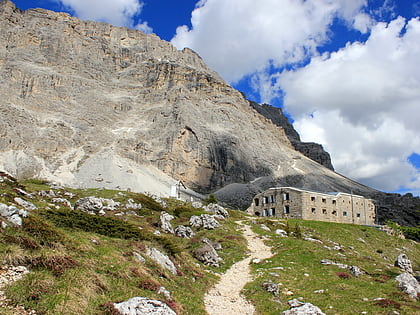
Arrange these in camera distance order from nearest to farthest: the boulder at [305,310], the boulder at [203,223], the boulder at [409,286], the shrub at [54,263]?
1. the shrub at [54,263]
2. the boulder at [305,310]
3. the boulder at [409,286]
4. the boulder at [203,223]

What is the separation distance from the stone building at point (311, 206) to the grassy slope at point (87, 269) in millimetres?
50547

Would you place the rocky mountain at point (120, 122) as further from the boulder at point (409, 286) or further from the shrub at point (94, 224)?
the boulder at point (409, 286)

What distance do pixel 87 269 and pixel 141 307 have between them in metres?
3.18

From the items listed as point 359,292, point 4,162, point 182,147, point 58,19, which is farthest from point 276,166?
point 58,19

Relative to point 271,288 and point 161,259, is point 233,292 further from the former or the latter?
point 161,259

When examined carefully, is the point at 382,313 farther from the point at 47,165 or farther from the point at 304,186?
the point at 304,186

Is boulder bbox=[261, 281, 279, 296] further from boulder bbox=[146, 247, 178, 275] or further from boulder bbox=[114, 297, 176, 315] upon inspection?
boulder bbox=[114, 297, 176, 315]

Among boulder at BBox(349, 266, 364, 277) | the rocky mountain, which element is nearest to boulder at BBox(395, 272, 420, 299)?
boulder at BBox(349, 266, 364, 277)

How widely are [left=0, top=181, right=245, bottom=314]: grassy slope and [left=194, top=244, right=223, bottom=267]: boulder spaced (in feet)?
9.23

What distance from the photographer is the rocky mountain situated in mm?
100562

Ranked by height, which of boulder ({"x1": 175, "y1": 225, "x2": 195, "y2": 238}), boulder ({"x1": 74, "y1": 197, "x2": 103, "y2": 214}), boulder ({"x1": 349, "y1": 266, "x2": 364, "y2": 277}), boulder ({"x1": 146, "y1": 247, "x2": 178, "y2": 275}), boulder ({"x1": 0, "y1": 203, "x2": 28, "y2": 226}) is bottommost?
boulder ({"x1": 349, "y1": 266, "x2": 364, "y2": 277})

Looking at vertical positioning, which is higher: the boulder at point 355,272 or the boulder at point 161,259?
the boulder at point 161,259

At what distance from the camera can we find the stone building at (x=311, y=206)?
67.2m

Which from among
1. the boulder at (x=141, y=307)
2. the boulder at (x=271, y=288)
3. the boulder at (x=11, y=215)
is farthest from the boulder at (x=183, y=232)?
the boulder at (x=141, y=307)
